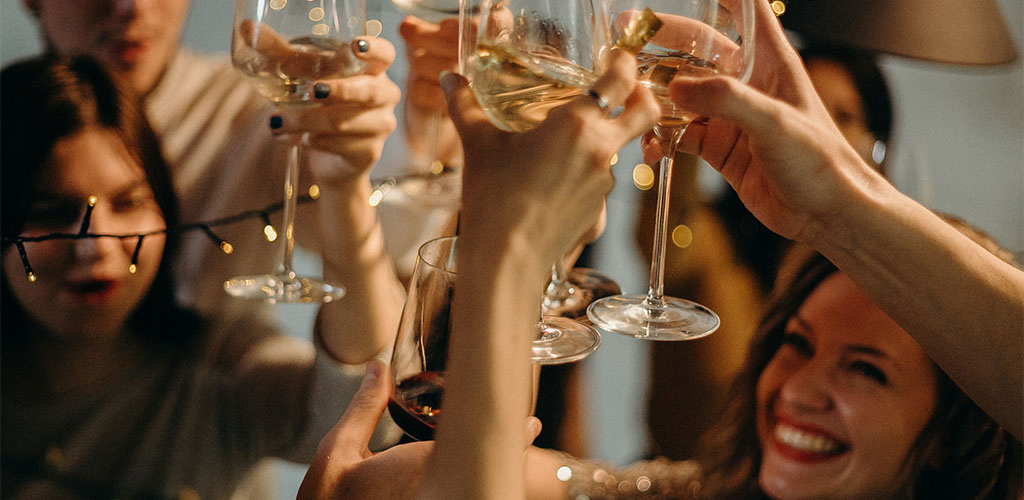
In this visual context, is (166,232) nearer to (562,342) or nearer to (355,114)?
(355,114)

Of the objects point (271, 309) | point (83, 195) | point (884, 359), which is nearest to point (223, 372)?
point (271, 309)

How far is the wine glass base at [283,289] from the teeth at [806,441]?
1.67 feet

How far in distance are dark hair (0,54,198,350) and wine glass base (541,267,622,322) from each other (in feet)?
1.62

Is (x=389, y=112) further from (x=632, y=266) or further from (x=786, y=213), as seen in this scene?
(x=786, y=213)

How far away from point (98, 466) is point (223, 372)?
147 mm

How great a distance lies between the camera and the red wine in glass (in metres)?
0.49

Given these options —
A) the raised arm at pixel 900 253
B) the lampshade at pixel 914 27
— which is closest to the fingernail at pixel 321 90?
the raised arm at pixel 900 253

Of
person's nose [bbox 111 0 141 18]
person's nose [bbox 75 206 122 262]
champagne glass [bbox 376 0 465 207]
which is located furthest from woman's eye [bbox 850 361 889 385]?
person's nose [bbox 111 0 141 18]

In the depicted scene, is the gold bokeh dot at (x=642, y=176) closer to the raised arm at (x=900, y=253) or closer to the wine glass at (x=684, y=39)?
the raised arm at (x=900, y=253)

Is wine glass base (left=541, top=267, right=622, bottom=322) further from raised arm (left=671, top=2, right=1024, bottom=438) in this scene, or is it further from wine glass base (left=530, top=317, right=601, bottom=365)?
raised arm (left=671, top=2, right=1024, bottom=438)

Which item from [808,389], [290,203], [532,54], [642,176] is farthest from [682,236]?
[532,54]

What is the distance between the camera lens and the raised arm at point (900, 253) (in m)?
0.66

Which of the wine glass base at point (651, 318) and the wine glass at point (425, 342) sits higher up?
the wine glass at point (425, 342)

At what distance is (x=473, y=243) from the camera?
1.48ft
